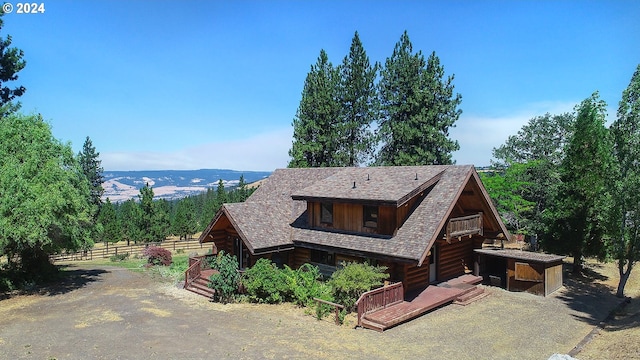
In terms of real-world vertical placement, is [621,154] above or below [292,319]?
above

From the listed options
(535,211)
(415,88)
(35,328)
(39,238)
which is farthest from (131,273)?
(535,211)

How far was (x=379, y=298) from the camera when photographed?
17.6 metres

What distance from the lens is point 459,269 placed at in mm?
24422

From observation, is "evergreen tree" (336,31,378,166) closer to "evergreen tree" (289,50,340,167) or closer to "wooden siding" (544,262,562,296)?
"evergreen tree" (289,50,340,167)

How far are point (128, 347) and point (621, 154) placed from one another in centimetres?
2400

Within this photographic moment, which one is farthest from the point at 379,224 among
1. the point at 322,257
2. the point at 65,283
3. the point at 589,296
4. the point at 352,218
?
the point at 65,283

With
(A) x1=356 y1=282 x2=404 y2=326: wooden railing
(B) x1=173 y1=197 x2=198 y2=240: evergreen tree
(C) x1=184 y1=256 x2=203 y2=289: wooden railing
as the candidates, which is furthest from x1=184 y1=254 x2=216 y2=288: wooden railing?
(B) x1=173 y1=197 x2=198 y2=240: evergreen tree

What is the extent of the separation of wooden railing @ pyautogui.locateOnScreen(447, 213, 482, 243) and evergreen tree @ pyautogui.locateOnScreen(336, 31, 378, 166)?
73.5 feet

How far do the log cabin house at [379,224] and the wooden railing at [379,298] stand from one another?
807 mm

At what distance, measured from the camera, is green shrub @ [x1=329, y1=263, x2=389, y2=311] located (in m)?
17.8

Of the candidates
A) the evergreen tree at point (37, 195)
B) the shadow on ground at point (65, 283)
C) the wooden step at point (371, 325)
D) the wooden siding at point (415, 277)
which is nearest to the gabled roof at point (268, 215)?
the wooden siding at point (415, 277)

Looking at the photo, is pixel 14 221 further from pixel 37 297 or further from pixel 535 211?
pixel 535 211

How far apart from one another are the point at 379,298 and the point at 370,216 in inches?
192

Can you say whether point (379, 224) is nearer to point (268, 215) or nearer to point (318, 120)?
point (268, 215)
